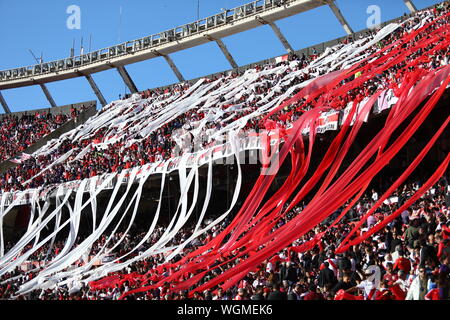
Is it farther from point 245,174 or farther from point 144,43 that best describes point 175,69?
point 245,174

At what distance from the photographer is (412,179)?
16.5m

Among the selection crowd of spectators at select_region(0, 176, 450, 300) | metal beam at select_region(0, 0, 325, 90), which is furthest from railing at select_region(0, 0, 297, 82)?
crowd of spectators at select_region(0, 176, 450, 300)

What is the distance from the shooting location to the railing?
3116 centimetres

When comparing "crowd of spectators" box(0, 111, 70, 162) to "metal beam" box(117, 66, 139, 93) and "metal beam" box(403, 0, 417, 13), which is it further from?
"metal beam" box(403, 0, 417, 13)

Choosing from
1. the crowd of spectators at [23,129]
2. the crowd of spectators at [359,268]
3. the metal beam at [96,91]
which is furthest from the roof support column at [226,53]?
the crowd of spectators at [359,268]

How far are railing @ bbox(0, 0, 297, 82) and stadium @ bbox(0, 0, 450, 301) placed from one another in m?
0.10

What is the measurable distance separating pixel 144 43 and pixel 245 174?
17364 mm

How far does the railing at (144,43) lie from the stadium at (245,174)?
103 millimetres

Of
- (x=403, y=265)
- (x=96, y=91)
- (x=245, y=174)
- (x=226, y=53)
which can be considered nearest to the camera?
(x=403, y=265)

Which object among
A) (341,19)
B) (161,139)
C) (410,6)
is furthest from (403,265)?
(341,19)

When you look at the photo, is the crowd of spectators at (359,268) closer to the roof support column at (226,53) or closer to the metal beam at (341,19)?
the metal beam at (341,19)

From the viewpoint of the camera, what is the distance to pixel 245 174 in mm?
22812

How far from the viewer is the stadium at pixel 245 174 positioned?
9234mm
